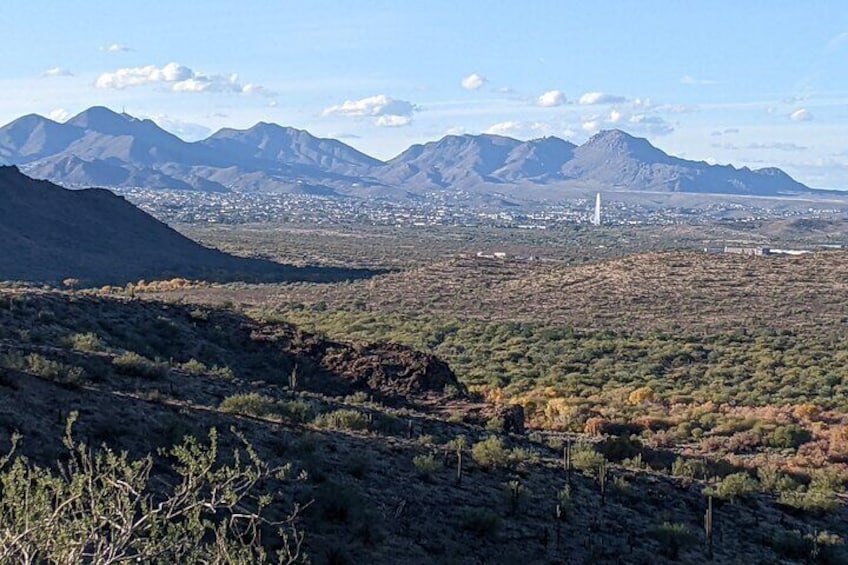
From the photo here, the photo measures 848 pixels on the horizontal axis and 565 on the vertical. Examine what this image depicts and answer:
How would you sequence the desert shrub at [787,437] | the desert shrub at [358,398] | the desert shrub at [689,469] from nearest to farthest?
the desert shrub at [689,469] → the desert shrub at [358,398] → the desert shrub at [787,437]

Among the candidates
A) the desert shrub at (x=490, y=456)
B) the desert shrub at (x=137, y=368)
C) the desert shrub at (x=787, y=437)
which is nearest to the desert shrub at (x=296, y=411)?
the desert shrub at (x=137, y=368)

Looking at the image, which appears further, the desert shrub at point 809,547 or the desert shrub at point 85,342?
the desert shrub at point 85,342

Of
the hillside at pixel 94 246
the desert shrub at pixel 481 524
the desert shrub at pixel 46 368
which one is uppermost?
the desert shrub at pixel 46 368

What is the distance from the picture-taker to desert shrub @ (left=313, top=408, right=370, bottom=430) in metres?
18.4

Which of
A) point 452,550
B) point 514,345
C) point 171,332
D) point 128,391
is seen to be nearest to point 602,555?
point 452,550

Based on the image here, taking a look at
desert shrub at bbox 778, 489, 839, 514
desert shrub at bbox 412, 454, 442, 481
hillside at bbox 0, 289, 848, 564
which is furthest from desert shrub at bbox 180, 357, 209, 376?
desert shrub at bbox 778, 489, 839, 514

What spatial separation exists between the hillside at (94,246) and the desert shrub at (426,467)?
200 feet

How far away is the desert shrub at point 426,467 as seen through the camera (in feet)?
52.1

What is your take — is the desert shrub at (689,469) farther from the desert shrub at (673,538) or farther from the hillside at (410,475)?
the desert shrub at (673,538)

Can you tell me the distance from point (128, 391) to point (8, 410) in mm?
4677

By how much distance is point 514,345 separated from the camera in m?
43.7

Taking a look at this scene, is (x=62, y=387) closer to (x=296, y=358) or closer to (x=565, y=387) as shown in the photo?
(x=296, y=358)

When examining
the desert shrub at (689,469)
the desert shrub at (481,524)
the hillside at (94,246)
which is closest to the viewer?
the desert shrub at (481,524)

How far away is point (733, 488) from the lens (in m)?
17.5
